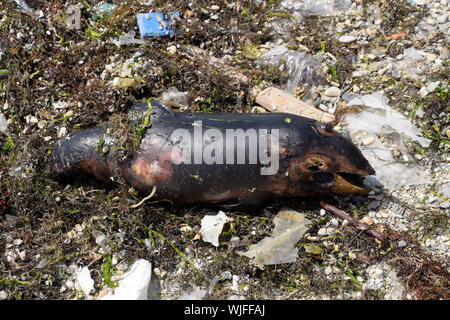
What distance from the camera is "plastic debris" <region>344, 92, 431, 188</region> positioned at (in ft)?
13.6

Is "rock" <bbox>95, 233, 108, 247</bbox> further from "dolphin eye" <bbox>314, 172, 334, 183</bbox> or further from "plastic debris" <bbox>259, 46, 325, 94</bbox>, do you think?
"plastic debris" <bbox>259, 46, 325, 94</bbox>

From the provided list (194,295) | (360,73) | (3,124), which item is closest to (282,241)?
(194,295)

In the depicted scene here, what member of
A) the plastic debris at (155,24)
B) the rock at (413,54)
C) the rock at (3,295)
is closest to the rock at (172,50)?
the plastic debris at (155,24)

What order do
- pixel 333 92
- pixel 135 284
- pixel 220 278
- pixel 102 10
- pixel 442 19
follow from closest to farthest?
pixel 135 284 → pixel 220 278 → pixel 333 92 → pixel 442 19 → pixel 102 10

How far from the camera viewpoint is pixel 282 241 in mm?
3797

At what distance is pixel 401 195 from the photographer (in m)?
4.07

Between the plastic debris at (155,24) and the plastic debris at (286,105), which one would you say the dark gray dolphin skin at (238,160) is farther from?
the plastic debris at (155,24)

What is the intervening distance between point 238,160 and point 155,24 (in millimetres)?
2045

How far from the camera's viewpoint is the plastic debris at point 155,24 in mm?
4902

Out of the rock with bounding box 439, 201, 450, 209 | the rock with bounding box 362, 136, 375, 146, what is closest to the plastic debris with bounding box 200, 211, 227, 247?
the rock with bounding box 362, 136, 375, 146

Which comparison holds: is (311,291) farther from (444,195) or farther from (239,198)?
(444,195)

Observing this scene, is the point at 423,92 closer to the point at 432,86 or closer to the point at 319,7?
the point at 432,86

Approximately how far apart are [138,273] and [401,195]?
2267 millimetres

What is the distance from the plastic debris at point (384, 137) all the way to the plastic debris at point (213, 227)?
1.32 meters
